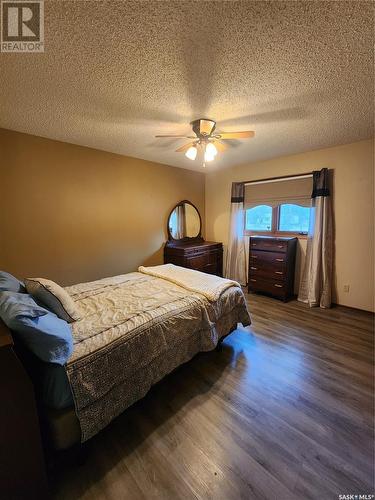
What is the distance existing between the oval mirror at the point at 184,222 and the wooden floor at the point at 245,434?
8.66 ft

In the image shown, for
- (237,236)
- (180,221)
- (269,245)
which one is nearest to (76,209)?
(180,221)

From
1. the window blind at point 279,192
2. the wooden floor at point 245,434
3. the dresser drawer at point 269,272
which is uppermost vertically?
the window blind at point 279,192

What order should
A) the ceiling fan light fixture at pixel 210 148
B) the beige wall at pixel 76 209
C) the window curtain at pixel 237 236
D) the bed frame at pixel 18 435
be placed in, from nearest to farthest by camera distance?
the bed frame at pixel 18 435 → the ceiling fan light fixture at pixel 210 148 → the beige wall at pixel 76 209 → the window curtain at pixel 237 236

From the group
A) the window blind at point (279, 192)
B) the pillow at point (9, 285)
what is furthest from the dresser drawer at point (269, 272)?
the pillow at point (9, 285)

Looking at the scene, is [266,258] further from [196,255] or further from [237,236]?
[196,255]

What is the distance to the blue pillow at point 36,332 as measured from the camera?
1.05 metres

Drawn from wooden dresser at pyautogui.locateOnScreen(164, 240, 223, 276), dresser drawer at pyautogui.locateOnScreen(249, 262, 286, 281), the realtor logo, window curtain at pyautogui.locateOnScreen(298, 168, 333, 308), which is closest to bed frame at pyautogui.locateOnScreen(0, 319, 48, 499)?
the realtor logo

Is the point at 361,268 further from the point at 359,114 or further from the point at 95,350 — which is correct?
the point at 95,350

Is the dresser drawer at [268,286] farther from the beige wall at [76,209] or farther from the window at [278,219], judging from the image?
the beige wall at [76,209]

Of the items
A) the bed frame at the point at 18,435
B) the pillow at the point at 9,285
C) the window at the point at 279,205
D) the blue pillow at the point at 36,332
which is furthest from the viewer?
the window at the point at 279,205

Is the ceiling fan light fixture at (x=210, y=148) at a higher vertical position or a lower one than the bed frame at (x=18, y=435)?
higher

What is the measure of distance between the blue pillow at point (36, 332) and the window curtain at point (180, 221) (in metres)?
3.35

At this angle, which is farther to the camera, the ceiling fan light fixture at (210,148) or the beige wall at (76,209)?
the beige wall at (76,209)

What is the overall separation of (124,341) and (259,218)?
11.6 feet
